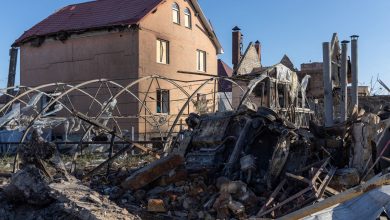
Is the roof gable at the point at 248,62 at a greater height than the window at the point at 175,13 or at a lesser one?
lesser

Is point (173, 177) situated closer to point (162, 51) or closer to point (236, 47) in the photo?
point (162, 51)

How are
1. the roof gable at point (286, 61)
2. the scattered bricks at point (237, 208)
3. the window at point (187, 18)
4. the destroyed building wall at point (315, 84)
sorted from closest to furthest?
the scattered bricks at point (237, 208) < the destroyed building wall at point (315, 84) < the window at point (187, 18) < the roof gable at point (286, 61)

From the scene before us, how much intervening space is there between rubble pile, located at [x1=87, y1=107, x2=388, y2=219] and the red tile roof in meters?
15.6

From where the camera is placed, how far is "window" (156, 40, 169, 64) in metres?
27.2

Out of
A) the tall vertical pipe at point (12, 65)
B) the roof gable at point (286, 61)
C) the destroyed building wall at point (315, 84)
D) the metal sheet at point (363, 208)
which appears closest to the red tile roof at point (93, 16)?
the tall vertical pipe at point (12, 65)

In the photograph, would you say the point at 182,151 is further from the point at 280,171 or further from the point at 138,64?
the point at 138,64

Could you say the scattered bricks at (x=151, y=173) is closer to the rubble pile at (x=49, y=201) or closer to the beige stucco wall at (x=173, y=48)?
the rubble pile at (x=49, y=201)

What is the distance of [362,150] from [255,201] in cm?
225

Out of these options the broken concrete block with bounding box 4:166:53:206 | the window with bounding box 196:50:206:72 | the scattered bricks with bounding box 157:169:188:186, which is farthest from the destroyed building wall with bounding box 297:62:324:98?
the broken concrete block with bounding box 4:166:53:206

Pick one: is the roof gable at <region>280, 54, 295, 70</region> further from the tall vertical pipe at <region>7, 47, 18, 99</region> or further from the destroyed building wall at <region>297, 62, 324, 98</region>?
the tall vertical pipe at <region>7, 47, 18, 99</region>

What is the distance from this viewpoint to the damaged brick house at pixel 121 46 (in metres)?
25.4

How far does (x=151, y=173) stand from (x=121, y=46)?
16.2 m

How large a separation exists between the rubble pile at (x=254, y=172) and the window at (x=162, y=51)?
16.2 meters

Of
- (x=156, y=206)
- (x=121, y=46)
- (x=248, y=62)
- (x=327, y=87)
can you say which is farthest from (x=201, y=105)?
(x=248, y=62)
